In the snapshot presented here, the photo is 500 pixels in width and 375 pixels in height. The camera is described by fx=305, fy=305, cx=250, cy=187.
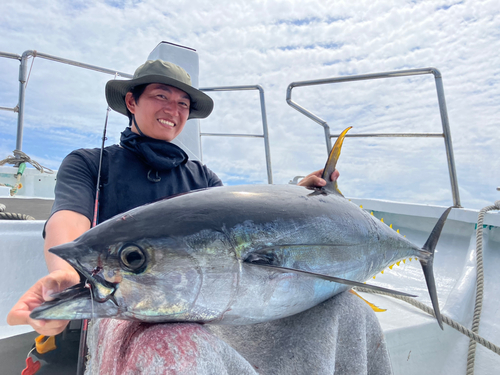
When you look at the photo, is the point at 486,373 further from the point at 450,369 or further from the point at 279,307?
the point at 279,307

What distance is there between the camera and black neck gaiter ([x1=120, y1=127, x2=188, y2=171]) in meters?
1.37

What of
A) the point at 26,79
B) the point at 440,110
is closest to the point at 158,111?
the point at 440,110

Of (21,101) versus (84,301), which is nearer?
(84,301)

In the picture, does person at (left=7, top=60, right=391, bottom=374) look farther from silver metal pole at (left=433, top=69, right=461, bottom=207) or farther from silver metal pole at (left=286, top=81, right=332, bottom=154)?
silver metal pole at (left=433, top=69, right=461, bottom=207)

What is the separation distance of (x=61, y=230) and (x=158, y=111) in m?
0.72

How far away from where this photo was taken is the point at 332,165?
118 centimetres

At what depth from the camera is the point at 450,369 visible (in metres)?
1.63

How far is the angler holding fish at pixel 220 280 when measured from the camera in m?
0.58

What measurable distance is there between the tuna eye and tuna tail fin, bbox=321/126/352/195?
→ 72 centimetres

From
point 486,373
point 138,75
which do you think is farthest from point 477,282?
point 138,75

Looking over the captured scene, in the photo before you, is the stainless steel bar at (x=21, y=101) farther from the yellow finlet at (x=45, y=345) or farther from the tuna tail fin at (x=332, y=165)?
the tuna tail fin at (x=332, y=165)

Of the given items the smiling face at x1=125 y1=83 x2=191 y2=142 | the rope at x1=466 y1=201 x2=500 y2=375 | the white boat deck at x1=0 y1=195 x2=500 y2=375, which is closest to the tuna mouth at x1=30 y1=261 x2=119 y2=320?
the smiling face at x1=125 y1=83 x2=191 y2=142

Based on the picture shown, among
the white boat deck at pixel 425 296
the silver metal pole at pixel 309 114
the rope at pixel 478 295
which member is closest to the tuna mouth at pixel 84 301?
the white boat deck at pixel 425 296

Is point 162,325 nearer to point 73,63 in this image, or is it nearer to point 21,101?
point 73,63
